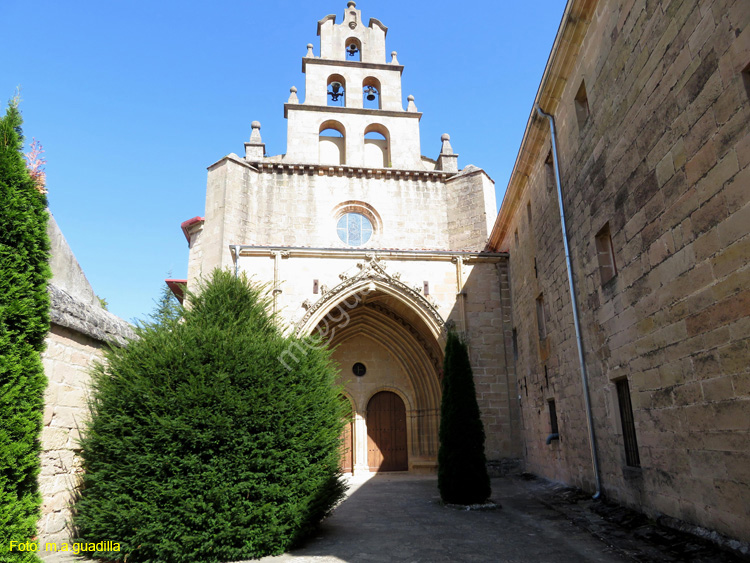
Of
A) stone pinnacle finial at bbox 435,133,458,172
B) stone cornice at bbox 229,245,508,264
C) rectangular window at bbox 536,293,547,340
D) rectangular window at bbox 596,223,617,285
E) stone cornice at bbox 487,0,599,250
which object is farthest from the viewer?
stone pinnacle finial at bbox 435,133,458,172

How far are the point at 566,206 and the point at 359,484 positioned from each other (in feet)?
25.5

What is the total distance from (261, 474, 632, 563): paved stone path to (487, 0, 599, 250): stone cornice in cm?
687

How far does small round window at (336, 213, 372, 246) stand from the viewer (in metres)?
16.7

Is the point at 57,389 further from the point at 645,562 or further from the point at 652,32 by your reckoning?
the point at 652,32

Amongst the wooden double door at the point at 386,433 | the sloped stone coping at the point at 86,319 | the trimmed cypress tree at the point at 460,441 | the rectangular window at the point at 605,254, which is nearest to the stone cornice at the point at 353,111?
the wooden double door at the point at 386,433

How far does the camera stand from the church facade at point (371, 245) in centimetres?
1314

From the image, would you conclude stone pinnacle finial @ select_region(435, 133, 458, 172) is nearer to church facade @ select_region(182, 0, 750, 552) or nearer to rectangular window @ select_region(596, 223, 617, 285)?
church facade @ select_region(182, 0, 750, 552)

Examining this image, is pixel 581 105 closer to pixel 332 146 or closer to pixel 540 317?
pixel 540 317

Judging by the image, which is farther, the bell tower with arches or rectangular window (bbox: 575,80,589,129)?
the bell tower with arches

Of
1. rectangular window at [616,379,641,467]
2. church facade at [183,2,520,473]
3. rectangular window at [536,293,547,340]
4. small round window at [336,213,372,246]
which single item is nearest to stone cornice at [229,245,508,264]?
church facade at [183,2,520,473]

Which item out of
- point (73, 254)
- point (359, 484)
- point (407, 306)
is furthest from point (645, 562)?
point (407, 306)

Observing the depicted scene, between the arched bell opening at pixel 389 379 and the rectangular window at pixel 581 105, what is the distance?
7330 millimetres

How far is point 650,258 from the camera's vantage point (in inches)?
229

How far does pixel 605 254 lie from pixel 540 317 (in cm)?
384
